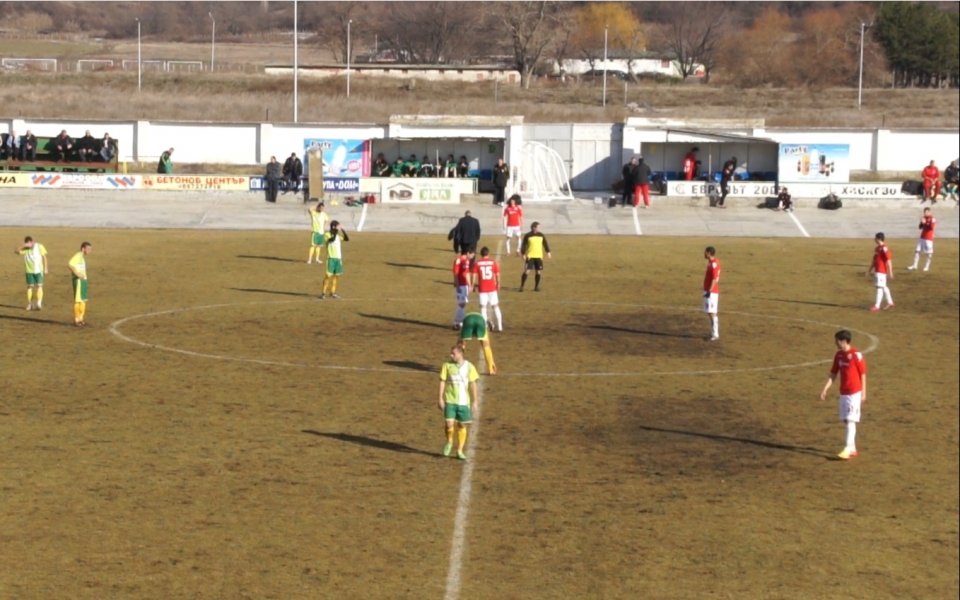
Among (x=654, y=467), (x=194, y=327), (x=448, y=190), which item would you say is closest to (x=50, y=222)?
(x=448, y=190)

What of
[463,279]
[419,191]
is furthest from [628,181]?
[463,279]

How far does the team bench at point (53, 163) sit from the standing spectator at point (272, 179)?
6597 millimetres

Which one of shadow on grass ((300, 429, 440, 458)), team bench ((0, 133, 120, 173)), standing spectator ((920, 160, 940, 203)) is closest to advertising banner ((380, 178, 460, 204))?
team bench ((0, 133, 120, 173))

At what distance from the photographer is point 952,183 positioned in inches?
2270

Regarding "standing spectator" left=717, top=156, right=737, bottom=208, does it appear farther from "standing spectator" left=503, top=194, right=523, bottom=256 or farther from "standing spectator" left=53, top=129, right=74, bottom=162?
"standing spectator" left=53, top=129, right=74, bottom=162

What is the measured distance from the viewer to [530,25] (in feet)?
325

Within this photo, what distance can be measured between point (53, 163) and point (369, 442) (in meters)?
37.9

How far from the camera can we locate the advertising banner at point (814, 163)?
5866 cm

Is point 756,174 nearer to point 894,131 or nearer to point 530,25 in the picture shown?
point 894,131

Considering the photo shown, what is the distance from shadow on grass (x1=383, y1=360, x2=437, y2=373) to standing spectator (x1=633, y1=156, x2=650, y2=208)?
1122 inches

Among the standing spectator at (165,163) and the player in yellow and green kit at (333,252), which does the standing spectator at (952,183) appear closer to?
the standing spectator at (165,163)

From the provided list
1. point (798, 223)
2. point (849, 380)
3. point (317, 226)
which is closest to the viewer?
point (849, 380)

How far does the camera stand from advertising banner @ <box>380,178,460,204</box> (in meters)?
55.1

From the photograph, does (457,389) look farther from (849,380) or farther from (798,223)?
(798,223)
